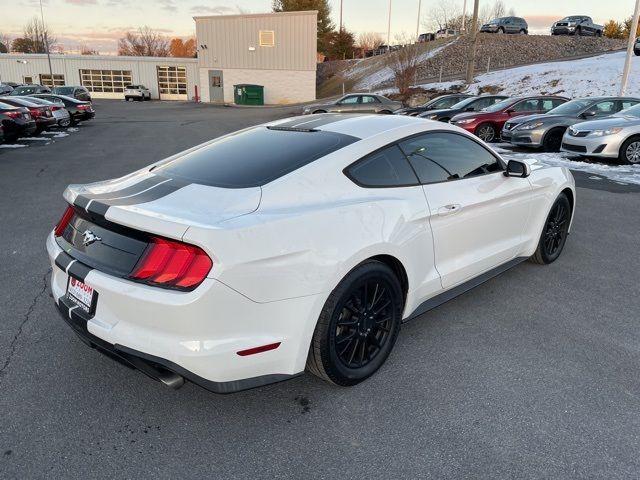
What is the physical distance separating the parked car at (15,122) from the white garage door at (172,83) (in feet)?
123

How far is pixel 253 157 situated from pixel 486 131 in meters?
13.6

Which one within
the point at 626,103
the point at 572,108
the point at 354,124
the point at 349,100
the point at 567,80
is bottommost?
the point at 349,100

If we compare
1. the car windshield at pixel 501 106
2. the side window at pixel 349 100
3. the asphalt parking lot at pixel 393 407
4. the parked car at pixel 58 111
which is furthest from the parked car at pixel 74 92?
the asphalt parking lot at pixel 393 407

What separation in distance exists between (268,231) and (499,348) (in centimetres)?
195

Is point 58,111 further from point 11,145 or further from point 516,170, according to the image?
point 516,170

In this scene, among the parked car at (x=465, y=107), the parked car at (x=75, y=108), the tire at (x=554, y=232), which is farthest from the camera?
the parked car at (x=75, y=108)

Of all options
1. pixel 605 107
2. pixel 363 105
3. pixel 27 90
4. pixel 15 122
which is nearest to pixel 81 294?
pixel 605 107

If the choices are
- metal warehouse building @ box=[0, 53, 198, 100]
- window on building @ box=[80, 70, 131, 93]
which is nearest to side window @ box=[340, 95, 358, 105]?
metal warehouse building @ box=[0, 53, 198, 100]

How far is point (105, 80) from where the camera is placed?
51344 millimetres

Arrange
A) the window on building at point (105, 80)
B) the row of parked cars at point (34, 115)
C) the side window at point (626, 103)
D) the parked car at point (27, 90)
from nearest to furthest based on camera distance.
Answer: the side window at point (626, 103) < the row of parked cars at point (34, 115) < the parked car at point (27, 90) < the window on building at point (105, 80)

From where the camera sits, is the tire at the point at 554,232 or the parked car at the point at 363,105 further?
the parked car at the point at 363,105

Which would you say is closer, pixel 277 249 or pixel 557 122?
pixel 277 249

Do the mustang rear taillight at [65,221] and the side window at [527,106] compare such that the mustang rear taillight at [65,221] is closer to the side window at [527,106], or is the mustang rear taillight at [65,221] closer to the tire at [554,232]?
the tire at [554,232]

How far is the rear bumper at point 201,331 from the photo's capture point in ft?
7.63
